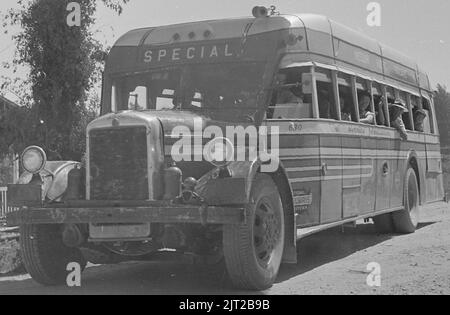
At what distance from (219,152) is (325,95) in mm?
2506

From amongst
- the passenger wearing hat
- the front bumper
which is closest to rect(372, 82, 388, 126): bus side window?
the passenger wearing hat

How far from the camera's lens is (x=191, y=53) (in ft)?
26.2

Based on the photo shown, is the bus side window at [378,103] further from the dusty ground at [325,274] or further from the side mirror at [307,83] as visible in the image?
the side mirror at [307,83]

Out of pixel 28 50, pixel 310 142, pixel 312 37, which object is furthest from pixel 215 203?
pixel 28 50

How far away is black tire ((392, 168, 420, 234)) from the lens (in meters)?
11.5

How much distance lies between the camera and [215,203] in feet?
20.5

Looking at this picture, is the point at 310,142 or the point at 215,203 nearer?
the point at 215,203

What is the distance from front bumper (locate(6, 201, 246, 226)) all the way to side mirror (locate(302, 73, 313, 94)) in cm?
215

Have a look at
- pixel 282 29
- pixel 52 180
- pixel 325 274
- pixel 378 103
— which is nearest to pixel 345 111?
pixel 378 103

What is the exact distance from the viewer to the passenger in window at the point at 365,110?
9.41m

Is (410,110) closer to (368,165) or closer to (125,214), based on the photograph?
(368,165)

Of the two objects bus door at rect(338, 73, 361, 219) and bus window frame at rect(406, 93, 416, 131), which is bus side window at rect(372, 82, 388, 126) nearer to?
bus door at rect(338, 73, 361, 219)
